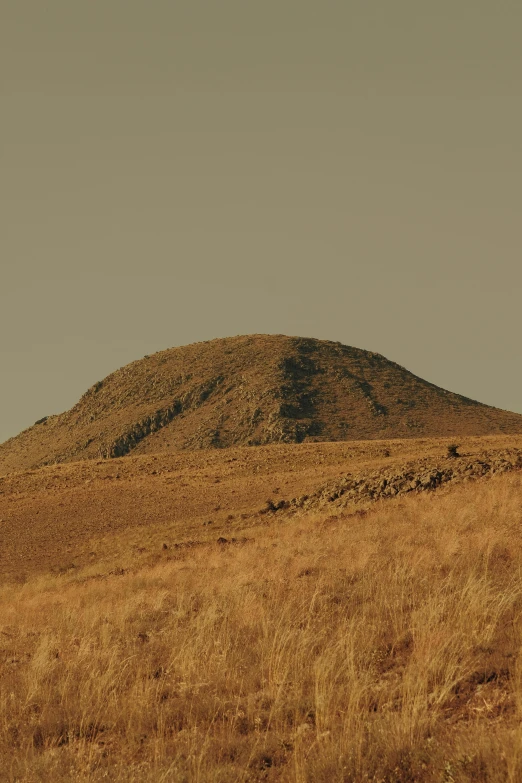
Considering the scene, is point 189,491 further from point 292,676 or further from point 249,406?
Answer: point 249,406

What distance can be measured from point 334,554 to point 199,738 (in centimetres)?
944

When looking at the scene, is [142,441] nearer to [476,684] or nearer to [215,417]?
[215,417]

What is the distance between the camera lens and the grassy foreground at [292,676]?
6.69 meters

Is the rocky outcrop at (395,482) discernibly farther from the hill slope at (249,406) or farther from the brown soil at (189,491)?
the hill slope at (249,406)

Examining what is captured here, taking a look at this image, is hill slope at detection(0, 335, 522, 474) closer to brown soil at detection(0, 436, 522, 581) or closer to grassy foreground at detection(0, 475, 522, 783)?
brown soil at detection(0, 436, 522, 581)

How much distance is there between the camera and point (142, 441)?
289 ft

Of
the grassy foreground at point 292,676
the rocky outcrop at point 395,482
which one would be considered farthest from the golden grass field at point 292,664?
the rocky outcrop at point 395,482

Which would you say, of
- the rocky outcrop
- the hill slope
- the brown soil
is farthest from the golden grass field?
the hill slope

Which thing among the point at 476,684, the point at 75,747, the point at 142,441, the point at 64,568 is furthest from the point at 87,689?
the point at 142,441

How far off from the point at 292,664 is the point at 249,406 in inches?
3176

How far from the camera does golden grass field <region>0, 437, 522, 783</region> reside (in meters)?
6.77

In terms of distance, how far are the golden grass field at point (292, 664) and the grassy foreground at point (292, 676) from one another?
3 cm

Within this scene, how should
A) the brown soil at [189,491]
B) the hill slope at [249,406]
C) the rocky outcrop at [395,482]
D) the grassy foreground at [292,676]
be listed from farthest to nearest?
1. the hill slope at [249,406]
2. the brown soil at [189,491]
3. the rocky outcrop at [395,482]
4. the grassy foreground at [292,676]

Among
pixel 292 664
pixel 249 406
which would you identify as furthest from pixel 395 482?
pixel 249 406
